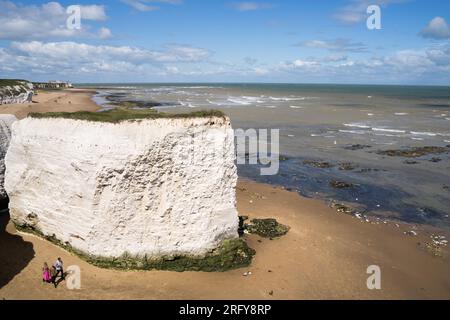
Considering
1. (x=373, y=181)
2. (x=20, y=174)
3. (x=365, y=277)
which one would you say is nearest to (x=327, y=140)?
(x=373, y=181)

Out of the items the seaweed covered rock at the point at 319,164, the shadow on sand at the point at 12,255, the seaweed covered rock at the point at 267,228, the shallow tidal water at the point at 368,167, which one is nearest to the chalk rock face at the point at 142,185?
the shadow on sand at the point at 12,255

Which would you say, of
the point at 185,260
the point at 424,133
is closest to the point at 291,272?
the point at 185,260

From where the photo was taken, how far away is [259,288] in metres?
13.4

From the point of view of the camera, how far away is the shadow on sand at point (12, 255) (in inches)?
532

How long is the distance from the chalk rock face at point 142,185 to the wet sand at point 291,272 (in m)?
1.13

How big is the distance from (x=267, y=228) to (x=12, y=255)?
11308mm

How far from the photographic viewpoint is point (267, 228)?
18.3 metres

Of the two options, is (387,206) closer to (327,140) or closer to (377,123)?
(327,140)

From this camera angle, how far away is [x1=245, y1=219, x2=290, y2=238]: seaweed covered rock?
702 inches

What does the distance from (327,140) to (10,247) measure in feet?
116

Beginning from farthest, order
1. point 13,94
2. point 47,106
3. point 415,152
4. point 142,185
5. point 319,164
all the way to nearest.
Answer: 1. point 13,94
2. point 47,106
3. point 415,152
4. point 319,164
5. point 142,185

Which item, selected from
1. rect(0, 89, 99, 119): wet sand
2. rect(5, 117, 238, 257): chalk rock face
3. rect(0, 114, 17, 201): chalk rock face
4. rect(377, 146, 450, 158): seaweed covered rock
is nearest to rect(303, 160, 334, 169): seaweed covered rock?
rect(377, 146, 450, 158): seaweed covered rock

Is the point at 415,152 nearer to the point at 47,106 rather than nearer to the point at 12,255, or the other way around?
the point at 12,255

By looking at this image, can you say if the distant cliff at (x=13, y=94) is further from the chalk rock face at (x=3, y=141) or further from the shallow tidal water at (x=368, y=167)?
the chalk rock face at (x=3, y=141)
